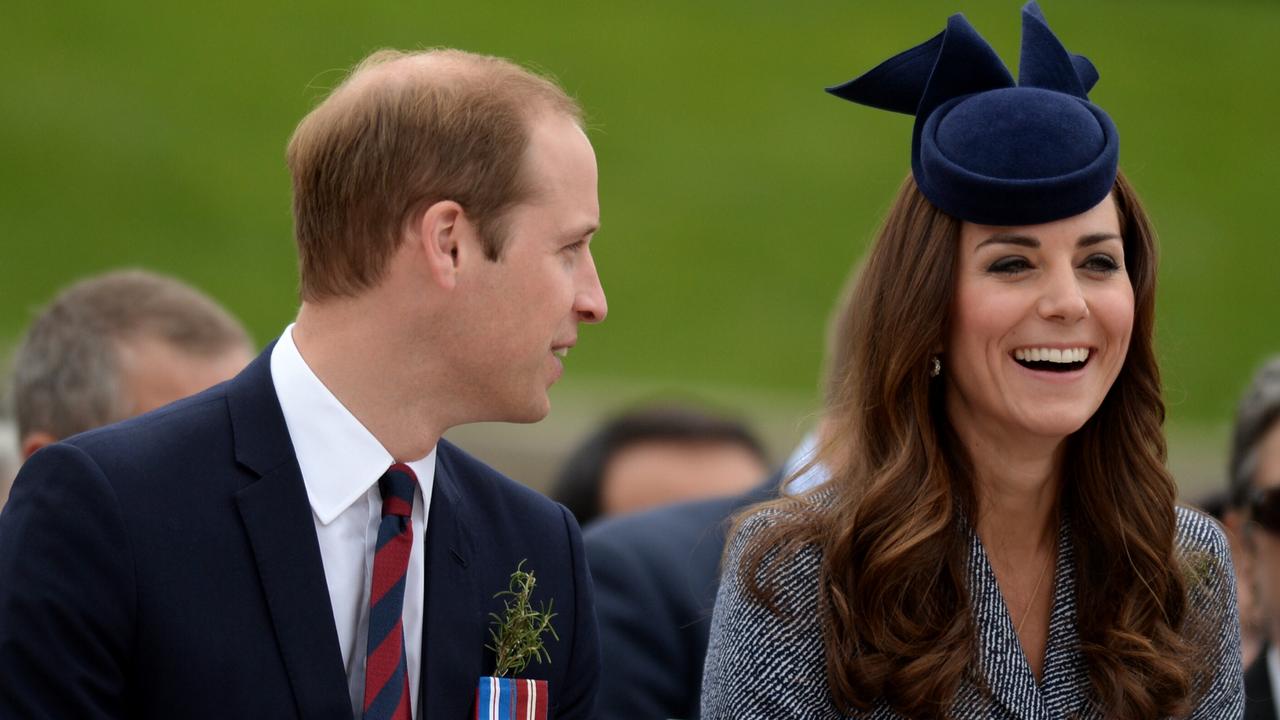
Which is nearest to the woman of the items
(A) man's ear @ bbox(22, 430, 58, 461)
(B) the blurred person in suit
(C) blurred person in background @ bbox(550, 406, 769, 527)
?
(A) man's ear @ bbox(22, 430, 58, 461)

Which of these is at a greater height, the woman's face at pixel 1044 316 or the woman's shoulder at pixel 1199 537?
the woman's face at pixel 1044 316

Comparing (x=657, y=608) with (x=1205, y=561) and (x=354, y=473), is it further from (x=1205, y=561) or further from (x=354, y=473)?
(x=354, y=473)

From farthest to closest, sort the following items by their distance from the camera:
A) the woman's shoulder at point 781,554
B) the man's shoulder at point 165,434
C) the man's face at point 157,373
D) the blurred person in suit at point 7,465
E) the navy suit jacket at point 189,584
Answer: the blurred person in suit at point 7,465, the man's face at point 157,373, the woman's shoulder at point 781,554, the man's shoulder at point 165,434, the navy suit jacket at point 189,584

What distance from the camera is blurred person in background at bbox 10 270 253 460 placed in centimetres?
480

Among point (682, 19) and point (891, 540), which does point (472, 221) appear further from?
point (682, 19)

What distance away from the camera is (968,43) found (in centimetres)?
362

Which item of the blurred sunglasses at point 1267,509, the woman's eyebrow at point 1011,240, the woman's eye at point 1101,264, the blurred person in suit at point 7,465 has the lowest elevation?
the blurred sunglasses at point 1267,509

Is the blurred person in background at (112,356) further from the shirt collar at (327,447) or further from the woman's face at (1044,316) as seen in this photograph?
the woman's face at (1044,316)

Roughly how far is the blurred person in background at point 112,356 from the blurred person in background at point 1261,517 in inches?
109

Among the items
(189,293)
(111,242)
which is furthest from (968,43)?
(111,242)

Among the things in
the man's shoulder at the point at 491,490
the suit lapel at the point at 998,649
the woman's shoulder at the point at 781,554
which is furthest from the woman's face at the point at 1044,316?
the man's shoulder at the point at 491,490

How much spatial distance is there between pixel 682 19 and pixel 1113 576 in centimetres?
1691

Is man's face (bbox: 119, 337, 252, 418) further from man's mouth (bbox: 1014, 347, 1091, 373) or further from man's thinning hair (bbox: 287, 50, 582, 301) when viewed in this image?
man's mouth (bbox: 1014, 347, 1091, 373)

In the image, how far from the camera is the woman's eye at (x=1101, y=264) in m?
3.65
